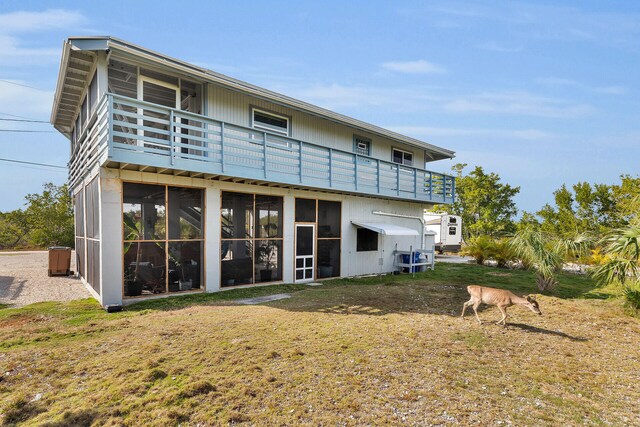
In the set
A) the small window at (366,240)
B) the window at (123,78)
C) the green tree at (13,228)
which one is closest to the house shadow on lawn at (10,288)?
the window at (123,78)

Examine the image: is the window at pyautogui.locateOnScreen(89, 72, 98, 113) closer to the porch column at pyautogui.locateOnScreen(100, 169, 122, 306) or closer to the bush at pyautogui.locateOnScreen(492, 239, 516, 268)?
the porch column at pyautogui.locateOnScreen(100, 169, 122, 306)

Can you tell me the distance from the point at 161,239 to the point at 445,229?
2740 cm

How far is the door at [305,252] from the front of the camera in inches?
503

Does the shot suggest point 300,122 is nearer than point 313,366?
No

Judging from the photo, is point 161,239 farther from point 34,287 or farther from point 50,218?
point 50,218

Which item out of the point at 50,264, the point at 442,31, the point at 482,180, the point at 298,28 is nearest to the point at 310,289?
the point at 298,28

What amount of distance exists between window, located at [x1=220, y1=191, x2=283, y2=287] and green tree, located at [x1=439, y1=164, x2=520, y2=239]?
89.7 ft

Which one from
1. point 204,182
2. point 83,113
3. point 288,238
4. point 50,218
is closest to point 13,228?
point 50,218

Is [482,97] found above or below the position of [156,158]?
above

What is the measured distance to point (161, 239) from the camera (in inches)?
369

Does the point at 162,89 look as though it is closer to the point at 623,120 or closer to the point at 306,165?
the point at 306,165

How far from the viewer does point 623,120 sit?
66.4 ft

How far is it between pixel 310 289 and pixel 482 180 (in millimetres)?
29898

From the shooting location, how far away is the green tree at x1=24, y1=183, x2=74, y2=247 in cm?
2491
